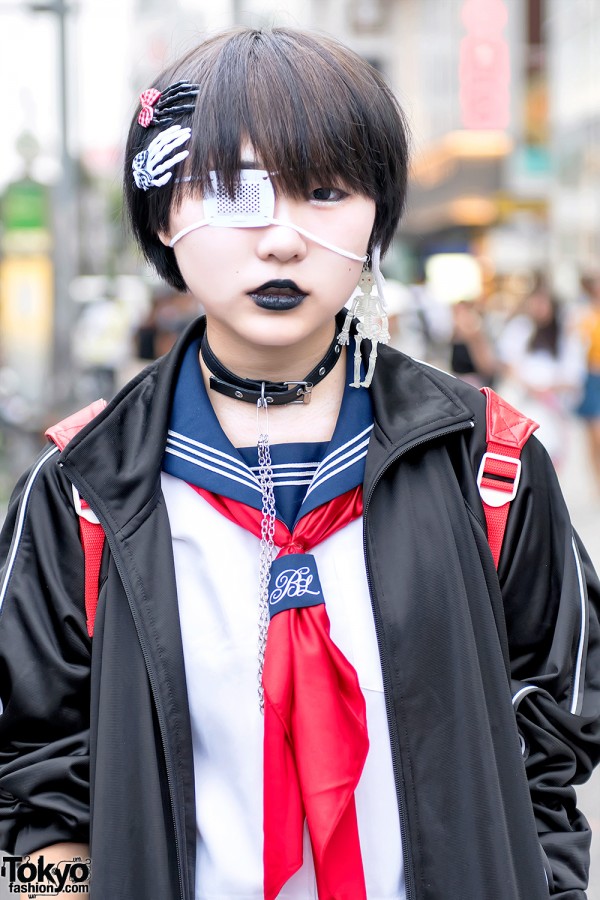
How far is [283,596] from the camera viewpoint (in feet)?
5.90

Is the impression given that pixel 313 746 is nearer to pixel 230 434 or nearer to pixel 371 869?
pixel 371 869

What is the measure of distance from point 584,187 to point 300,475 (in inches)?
927

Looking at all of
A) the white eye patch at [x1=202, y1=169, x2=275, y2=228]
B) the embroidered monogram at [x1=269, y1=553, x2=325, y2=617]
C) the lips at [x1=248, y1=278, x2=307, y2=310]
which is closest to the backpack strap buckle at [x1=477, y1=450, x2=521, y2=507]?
the embroidered monogram at [x1=269, y1=553, x2=325, y2=617]

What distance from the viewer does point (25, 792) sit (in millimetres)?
1835

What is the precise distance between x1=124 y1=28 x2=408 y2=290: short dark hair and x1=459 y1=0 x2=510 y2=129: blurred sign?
30.8 meters

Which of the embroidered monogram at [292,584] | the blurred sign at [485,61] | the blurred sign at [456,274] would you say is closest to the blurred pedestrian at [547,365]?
the blurred sign at [456,274]

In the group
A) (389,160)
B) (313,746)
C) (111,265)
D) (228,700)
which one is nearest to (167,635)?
(228,700)

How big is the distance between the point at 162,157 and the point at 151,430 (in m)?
0.42

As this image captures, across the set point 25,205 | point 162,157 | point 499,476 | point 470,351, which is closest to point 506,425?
point 499,476

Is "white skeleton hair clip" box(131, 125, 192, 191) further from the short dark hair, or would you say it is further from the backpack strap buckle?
the backpack strap buckle

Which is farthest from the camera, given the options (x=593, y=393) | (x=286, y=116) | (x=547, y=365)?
(x=593, y=393)

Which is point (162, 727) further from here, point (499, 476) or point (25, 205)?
point (25, 205)

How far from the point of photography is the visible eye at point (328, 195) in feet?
6.00

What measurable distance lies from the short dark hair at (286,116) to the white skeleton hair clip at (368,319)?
5.6 inches
